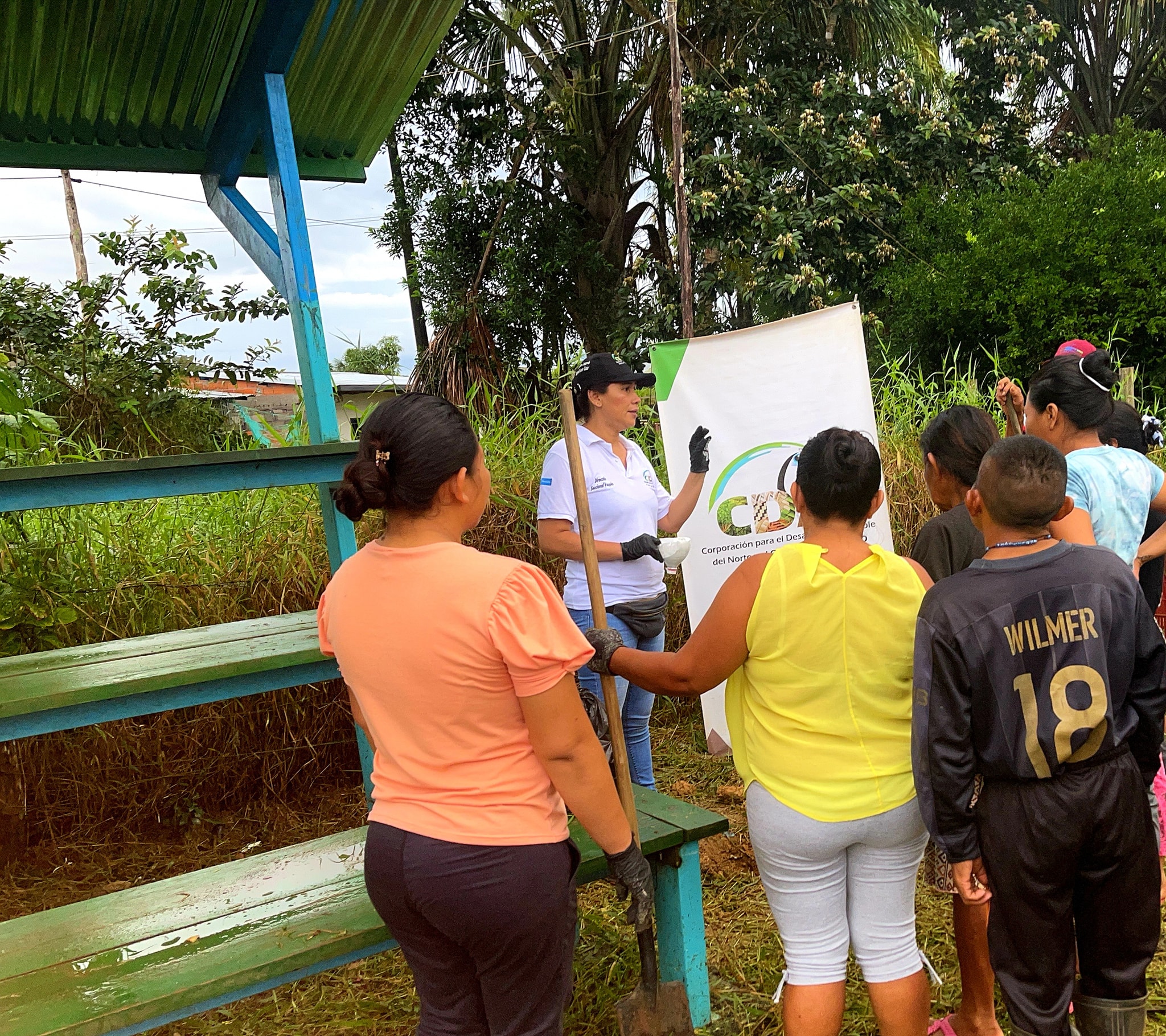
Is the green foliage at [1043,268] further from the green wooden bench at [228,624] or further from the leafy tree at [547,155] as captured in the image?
the green wooden bench at [228,624]

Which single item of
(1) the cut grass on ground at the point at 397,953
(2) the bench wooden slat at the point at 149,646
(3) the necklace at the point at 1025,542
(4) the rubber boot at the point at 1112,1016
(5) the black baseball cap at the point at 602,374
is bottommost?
(1) the cut grass on ground at the point at 397,953

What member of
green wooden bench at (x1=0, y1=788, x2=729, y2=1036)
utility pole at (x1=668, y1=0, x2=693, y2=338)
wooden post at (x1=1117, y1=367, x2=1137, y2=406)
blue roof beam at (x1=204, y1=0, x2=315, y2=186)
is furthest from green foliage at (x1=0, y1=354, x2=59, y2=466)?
wooden post at (x1=1117, y1=367, x2=1137, y2=406)

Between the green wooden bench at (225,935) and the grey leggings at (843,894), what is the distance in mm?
415

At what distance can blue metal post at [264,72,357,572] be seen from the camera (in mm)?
2834

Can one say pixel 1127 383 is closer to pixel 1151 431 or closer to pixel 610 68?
pixel 1151 431

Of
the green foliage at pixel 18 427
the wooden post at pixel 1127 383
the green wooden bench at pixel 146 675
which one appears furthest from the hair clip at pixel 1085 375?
the green foliage at pixel 18 427

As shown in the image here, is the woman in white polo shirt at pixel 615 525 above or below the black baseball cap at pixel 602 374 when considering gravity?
below

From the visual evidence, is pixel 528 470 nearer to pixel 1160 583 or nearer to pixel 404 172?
pixel 1160 583

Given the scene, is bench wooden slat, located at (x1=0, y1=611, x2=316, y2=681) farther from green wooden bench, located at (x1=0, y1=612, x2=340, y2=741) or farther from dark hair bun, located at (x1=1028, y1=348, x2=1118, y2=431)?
dark hair bun, located at (x1=1028, y1=348, x2=1118, y2=431)

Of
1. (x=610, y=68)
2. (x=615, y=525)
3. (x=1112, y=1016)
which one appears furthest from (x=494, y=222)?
(x=1112, y=1016)

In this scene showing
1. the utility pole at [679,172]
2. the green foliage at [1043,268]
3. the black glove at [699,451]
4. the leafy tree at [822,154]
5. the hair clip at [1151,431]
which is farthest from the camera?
the leafy tree at [822,154]

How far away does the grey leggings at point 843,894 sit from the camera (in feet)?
6.46

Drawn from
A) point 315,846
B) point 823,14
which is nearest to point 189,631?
point 315,846

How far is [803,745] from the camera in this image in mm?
1959
